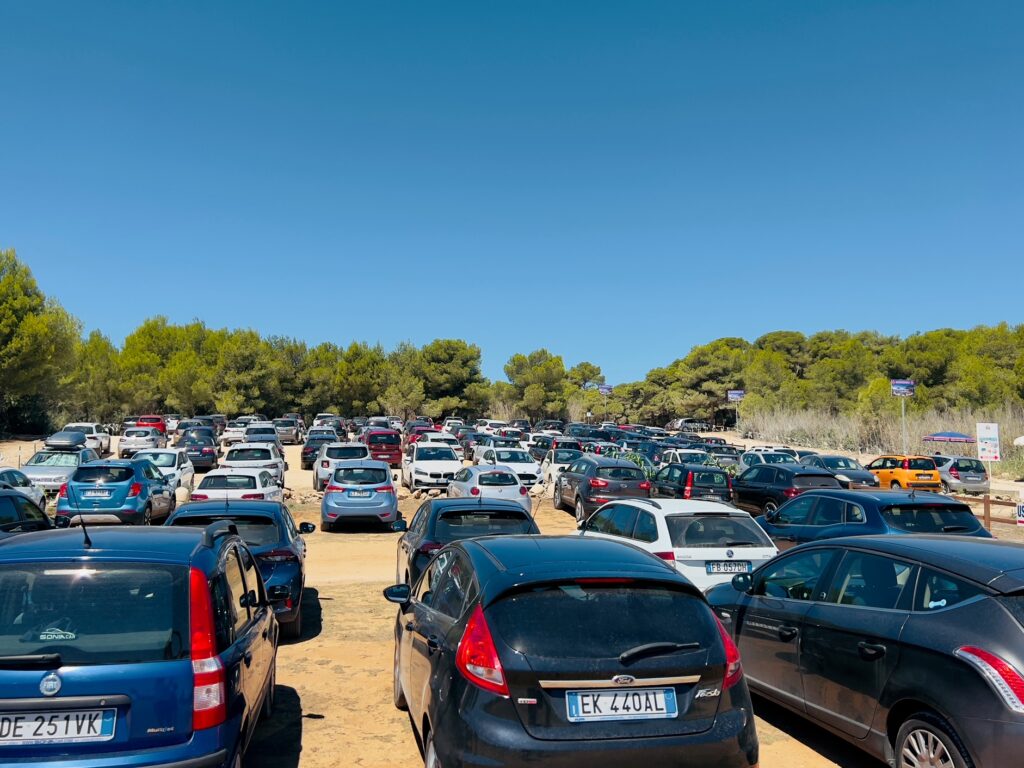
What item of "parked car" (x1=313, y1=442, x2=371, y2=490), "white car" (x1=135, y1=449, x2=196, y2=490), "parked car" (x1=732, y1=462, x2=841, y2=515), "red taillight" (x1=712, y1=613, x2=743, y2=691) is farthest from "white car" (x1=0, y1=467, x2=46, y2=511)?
"red taillight" (x1=712, y1=613, x2=743, y2=691)

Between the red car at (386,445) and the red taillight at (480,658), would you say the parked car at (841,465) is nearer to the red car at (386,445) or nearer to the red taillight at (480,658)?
the red car at (386,445)

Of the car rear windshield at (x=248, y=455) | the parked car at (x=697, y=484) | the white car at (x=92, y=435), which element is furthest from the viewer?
the white car at (x=92, y=435)

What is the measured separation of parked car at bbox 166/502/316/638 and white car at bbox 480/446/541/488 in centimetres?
1624

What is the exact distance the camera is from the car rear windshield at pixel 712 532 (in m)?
9.28

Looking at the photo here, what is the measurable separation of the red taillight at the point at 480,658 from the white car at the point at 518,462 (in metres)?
21.6

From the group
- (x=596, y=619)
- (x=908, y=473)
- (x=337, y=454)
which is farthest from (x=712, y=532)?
(x=908, y=473)

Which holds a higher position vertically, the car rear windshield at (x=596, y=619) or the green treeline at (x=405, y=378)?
the green treeline at (x=405, y=378)

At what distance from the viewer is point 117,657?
3.90m

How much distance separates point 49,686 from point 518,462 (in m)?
23.9

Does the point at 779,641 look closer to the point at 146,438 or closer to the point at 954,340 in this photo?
the point at 146,438

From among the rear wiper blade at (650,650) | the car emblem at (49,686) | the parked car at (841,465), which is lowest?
the parked car at (841,465)

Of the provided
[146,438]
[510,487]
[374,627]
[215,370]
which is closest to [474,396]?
[215,370]

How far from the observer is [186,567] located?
4.29 metres

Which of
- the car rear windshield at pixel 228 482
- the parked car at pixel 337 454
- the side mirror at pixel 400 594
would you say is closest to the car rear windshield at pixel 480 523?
the side mirror at pixel 400 594
